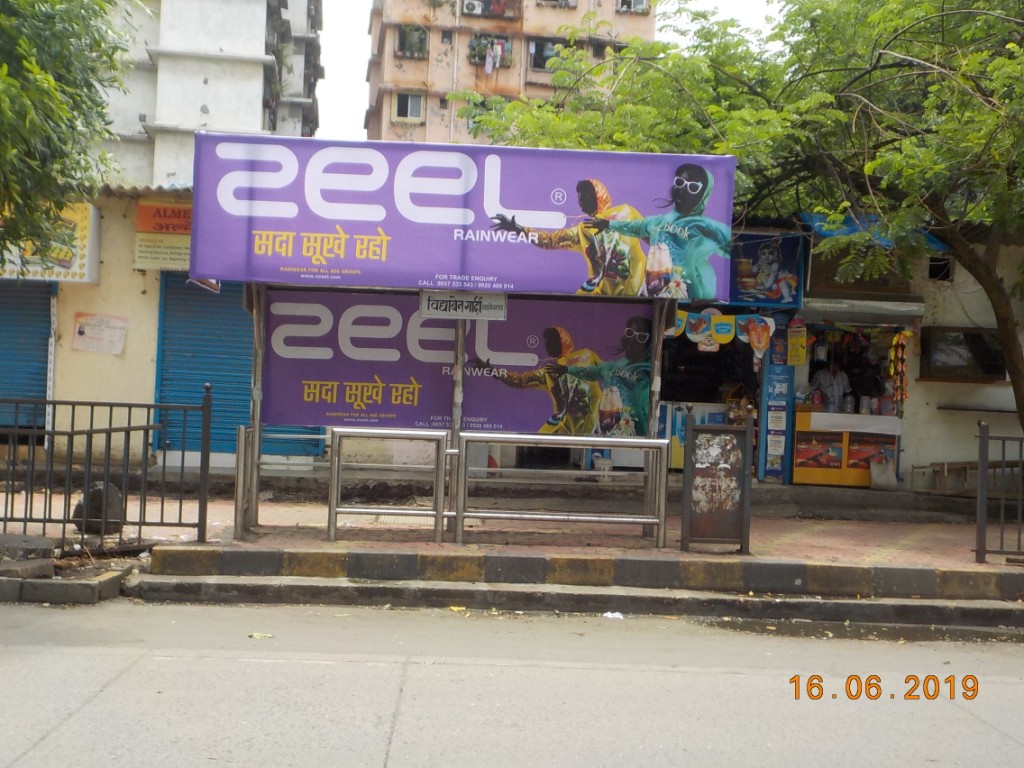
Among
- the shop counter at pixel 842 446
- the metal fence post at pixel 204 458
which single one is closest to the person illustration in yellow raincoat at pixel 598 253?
the metal fence post at pixel 204 458

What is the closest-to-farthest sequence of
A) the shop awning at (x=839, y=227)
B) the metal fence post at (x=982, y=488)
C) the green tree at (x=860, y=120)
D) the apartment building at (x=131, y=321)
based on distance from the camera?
1. the metal fence post at (x=982, y=488)
2. the green tree at (x=860, y=120)
3. the shop awning at (x=839, y=227)
4. the apartment building at (x=131, y=321)

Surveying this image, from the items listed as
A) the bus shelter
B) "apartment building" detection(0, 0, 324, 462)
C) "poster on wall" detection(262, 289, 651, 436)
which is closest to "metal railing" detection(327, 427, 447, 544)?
the bus shelter

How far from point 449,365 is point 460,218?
147 cm

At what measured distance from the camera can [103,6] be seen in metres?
7.57

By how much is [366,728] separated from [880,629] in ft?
14.7

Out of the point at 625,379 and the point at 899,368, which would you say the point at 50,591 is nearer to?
the point at 625,379

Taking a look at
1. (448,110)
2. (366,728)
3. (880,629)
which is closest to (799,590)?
(880,629)

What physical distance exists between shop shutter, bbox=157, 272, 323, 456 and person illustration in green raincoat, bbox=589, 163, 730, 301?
5.75m

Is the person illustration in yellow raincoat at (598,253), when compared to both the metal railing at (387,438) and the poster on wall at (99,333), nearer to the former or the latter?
the metal railing at (387,438)

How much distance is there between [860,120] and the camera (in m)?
10.9

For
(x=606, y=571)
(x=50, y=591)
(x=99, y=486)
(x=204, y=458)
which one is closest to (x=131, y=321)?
(x=99, y=486)

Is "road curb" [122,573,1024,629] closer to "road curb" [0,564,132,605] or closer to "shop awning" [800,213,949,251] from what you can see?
"road curb" [0,564,132,605]

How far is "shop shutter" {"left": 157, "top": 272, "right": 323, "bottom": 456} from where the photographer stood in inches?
471

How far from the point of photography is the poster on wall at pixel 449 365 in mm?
8711
